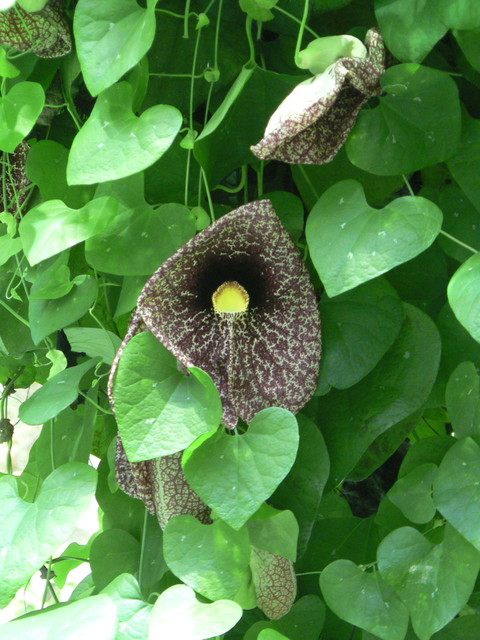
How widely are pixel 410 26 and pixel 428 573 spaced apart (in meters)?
0.38

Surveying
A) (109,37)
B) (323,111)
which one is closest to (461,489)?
(323,111)

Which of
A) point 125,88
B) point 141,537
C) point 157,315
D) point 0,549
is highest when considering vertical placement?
point 125,88

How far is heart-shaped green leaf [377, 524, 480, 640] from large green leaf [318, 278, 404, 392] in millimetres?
123

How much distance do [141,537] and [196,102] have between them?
0.39m

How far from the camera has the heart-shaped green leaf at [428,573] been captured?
0.58 m

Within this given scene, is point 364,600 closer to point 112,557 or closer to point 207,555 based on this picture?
point 207,555

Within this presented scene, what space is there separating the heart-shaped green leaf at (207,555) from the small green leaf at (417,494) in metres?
0.13

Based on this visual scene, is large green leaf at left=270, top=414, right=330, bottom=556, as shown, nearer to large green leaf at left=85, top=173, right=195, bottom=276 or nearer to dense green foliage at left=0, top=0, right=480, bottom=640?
dense green foliage at left=0, top=0, right=480, bottom=640

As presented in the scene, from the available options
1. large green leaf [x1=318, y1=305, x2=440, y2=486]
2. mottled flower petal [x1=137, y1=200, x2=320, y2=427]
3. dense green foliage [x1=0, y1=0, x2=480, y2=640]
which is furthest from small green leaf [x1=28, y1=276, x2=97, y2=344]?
large green leaf [x1=318, y1=305, x2=440, y2=486]

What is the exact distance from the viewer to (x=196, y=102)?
2.22ft

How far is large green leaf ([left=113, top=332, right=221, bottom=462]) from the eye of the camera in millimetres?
543

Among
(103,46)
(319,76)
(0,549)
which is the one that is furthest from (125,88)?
(0,549)

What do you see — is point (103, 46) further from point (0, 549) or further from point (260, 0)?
point (0, 549)

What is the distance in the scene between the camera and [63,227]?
0.60 metres
